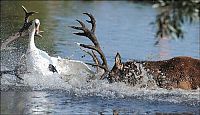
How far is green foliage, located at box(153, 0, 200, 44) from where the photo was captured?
23.7 ft

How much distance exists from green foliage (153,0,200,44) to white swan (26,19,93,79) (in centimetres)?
589

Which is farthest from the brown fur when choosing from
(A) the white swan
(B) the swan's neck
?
(B) the swan's neck

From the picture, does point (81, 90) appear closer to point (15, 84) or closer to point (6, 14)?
point (15, 84)

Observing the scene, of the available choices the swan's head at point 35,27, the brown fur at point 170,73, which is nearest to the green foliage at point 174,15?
the brown fur at point 170,73

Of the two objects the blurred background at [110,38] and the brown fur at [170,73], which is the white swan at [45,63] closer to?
the brown fur at [170,73]

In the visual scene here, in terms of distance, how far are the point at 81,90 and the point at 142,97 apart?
3.93 ft

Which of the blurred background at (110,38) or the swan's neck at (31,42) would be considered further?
the blurred background at (110,38)

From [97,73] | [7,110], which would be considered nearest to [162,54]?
[97,73]

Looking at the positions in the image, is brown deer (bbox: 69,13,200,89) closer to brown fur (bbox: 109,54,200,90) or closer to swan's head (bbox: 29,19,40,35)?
brown fur (bbox: 109,54,200,90)

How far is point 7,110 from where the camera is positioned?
10.5 meters

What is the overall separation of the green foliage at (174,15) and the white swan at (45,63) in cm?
589

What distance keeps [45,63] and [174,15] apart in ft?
20.0

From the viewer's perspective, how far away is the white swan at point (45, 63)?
1305 centimetres

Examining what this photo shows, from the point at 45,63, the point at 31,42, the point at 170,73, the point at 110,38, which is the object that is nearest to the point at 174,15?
the point at 170,73
